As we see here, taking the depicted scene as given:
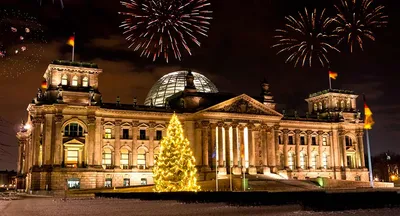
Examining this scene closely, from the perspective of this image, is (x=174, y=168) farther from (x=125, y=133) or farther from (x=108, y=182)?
(x=125, y=133)

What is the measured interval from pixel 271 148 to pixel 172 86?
27.0 meters

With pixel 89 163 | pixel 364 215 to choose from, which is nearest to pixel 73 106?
pixel 89 163

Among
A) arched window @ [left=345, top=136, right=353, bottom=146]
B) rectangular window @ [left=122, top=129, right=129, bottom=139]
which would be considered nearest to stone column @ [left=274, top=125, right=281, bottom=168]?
arched window @ [left=345, top=136, right=353, bottom=146]

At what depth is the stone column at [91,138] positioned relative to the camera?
7538 centimetres

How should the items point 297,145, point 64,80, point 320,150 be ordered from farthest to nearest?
point 320,150 < point 297,145 < point 64,80

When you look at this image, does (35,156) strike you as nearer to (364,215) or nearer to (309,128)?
(309,128)

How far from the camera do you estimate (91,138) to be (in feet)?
249

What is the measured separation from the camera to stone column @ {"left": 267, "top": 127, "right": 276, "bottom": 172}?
88.0 m

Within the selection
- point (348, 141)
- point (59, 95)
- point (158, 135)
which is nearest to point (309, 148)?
point (348, 141)

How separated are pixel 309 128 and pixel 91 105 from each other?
1944 inches

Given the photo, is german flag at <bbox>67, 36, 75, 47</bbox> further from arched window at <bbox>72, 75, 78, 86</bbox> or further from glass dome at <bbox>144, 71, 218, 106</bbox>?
glass dome at <bbox>144, 71, 218, 106</bbox>

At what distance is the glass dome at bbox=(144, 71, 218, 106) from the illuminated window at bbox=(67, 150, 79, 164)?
2665cm

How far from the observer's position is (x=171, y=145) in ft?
182

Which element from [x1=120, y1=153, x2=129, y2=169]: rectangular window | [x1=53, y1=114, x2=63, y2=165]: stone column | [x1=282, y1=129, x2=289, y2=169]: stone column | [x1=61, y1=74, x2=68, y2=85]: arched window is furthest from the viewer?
[x1=282, y1=129, x2=289, y2=169]: stone column
